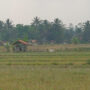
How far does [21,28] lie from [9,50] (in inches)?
1057

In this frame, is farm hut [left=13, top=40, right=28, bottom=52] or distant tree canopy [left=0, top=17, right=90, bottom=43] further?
distant tree canopy [left=0, top=17, right=90, bottom=43]

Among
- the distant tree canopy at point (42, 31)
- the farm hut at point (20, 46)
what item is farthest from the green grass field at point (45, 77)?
the distant tree canopy at point (42, 31)

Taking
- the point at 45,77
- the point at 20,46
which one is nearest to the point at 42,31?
the point at 20,46

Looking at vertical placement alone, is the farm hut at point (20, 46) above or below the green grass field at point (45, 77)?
above

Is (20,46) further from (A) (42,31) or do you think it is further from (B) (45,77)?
(B) (45,77)

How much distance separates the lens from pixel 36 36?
222 ft

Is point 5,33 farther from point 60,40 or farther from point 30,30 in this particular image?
point 60,40

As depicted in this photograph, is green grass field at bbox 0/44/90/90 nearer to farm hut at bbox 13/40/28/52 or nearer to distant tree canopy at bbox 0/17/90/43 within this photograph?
farm hut at bbox 13/40/28/52

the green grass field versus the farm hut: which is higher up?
the farm hut

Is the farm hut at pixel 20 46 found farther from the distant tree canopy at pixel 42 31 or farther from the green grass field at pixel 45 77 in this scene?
the green grass field at pixel 45 77

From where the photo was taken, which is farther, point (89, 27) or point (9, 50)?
point (89, 27)

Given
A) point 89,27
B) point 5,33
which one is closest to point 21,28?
point 5,33

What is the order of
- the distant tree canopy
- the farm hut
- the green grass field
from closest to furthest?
the green grass field < the farm hut < the distant tree canopy

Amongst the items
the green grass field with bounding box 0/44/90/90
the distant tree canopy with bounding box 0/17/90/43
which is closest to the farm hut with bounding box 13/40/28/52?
the distant tree canopy with bounding box 0/17/90/43
